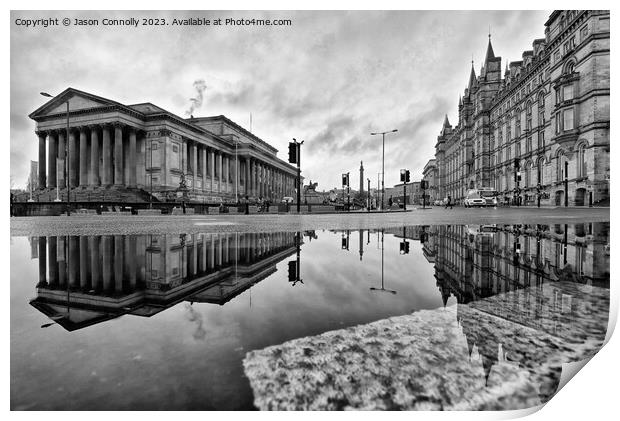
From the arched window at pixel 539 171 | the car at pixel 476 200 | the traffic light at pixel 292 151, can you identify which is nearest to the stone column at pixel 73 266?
the traffic light at pixel 292 151

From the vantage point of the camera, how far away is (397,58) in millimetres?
6250

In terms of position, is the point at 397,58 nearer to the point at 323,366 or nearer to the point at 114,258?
the point at 114,258

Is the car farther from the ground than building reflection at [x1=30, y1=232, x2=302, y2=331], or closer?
farther from the ground

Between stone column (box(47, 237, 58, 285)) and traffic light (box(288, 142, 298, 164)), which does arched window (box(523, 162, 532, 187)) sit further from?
stone column (box(47, 237, 58, 285))

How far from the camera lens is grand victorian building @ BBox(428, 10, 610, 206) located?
266 inches

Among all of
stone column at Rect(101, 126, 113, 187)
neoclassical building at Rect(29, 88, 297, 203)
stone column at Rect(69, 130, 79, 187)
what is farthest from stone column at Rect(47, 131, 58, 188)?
stone column at Rect(101, 126, 113, 187)

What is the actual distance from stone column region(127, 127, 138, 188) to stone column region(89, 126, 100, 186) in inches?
119

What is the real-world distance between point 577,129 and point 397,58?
21221 millimetres

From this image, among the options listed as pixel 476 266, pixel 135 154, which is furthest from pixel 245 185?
pixel 476 266

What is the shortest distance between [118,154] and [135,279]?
37613mm

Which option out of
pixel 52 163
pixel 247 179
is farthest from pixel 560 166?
pixel 52 163

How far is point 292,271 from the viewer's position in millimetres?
2375

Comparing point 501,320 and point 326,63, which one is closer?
point 501,320

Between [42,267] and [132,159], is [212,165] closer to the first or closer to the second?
[132,159]
